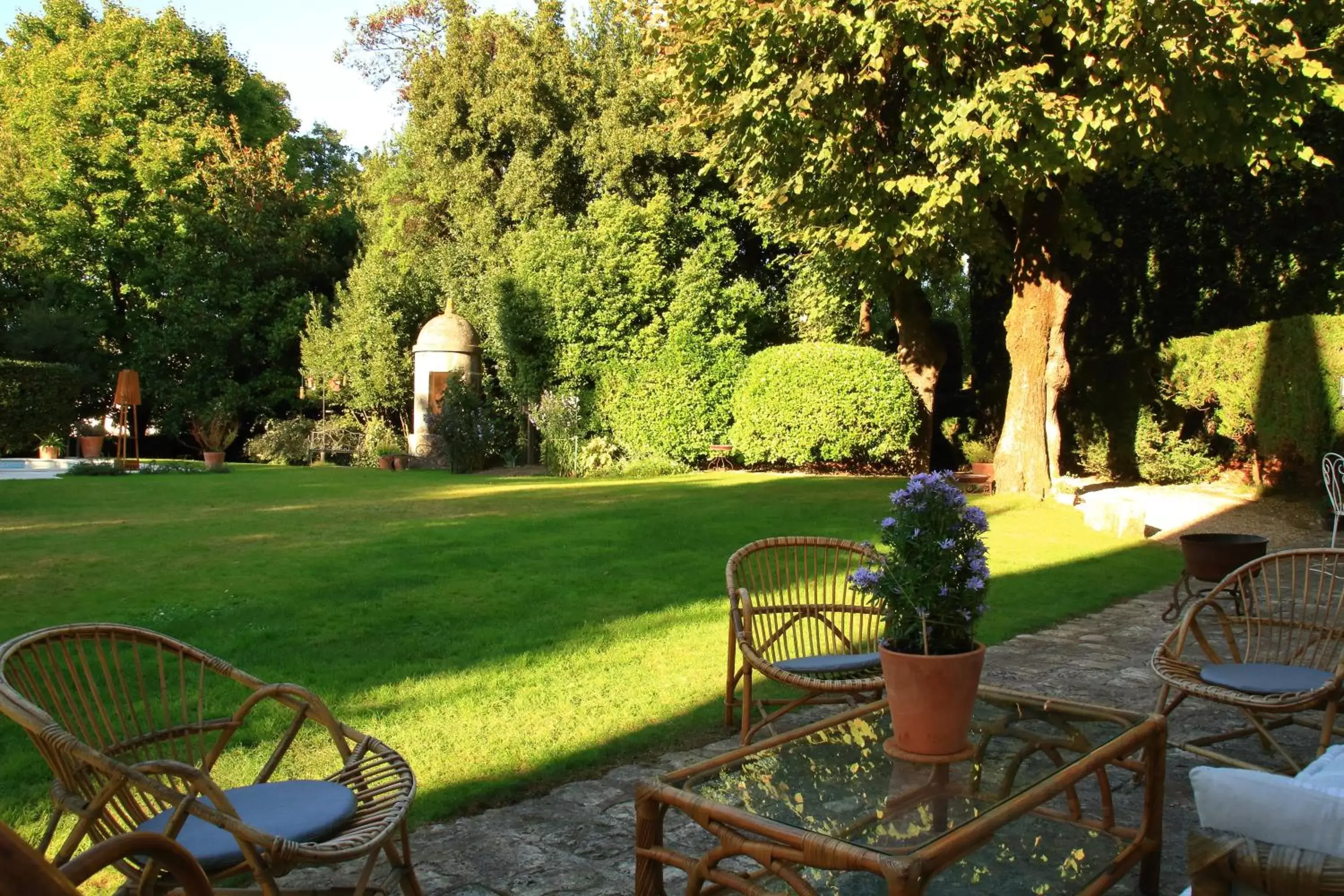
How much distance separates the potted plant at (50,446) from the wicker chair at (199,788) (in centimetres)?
2279

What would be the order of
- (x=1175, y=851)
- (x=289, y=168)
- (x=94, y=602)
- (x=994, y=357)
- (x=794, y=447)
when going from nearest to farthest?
1. (x=1175, y=851)
2. (x=94, y=602)
3. (x=794, y=447)
4. (x=994, y=357)
5. (x=289, y=168)

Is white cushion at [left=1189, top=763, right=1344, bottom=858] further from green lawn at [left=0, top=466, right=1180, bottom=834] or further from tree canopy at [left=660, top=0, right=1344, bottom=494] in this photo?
tree canopy at [left=660, top=0, right=1344, bottom=494]

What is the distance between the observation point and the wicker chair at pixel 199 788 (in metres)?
2.11

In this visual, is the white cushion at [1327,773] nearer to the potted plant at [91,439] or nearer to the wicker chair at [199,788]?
the wicker chair at [199,788]

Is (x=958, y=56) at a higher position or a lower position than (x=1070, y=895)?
higher

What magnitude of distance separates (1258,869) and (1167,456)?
15.4 metres

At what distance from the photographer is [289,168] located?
3584cm

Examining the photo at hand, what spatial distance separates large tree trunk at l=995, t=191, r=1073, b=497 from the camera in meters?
14.2

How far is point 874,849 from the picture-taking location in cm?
213

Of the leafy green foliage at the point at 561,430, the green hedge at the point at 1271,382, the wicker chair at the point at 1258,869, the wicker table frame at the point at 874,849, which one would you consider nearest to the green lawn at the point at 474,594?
the wicker table frame at the point at 874,849

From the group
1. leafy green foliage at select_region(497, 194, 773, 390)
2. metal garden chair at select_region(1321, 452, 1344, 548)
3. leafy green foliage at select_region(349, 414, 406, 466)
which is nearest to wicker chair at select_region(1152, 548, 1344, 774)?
metal garden chair at select_region(1321, 452, 1344, 548)

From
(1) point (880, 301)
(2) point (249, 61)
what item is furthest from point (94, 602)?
(2) point (249, 61)

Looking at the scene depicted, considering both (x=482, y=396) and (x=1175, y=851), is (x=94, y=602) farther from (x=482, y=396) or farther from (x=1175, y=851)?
(x=482, y=396)

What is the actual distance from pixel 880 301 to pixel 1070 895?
19.9 m
